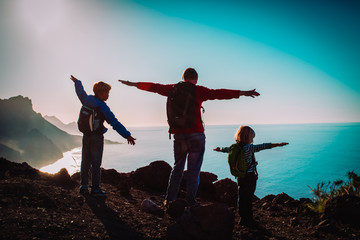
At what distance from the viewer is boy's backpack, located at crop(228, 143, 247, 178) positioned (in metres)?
3.55

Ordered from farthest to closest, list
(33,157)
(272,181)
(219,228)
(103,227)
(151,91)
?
(33,157), (272,181), (151,91), (103,227), (219,228)

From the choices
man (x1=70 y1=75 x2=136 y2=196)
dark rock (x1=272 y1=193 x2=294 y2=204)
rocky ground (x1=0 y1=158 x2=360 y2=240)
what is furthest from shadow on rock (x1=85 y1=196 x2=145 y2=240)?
dark rock (x1=272 y1=193 x2=294 y2=204)

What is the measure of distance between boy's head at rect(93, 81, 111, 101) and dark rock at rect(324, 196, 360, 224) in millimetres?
5114

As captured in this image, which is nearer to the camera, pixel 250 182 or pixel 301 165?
pixel 250 182

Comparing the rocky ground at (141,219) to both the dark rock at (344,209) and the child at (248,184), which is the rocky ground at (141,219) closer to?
the dark rock at (344,209)

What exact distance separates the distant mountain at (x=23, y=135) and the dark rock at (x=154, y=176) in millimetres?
135174

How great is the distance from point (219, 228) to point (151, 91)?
2.86 meters

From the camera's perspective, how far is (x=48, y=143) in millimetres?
135375

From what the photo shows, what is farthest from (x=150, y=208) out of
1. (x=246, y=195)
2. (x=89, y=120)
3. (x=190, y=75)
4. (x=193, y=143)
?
(x=190, y=75)

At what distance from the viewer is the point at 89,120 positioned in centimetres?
429

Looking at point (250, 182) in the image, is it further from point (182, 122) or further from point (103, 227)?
point (103, 227)

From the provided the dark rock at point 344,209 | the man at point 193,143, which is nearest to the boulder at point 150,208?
the man at point 193,143

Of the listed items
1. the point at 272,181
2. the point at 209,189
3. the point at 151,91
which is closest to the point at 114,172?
the point at 209,189

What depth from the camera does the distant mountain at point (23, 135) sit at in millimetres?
118812
